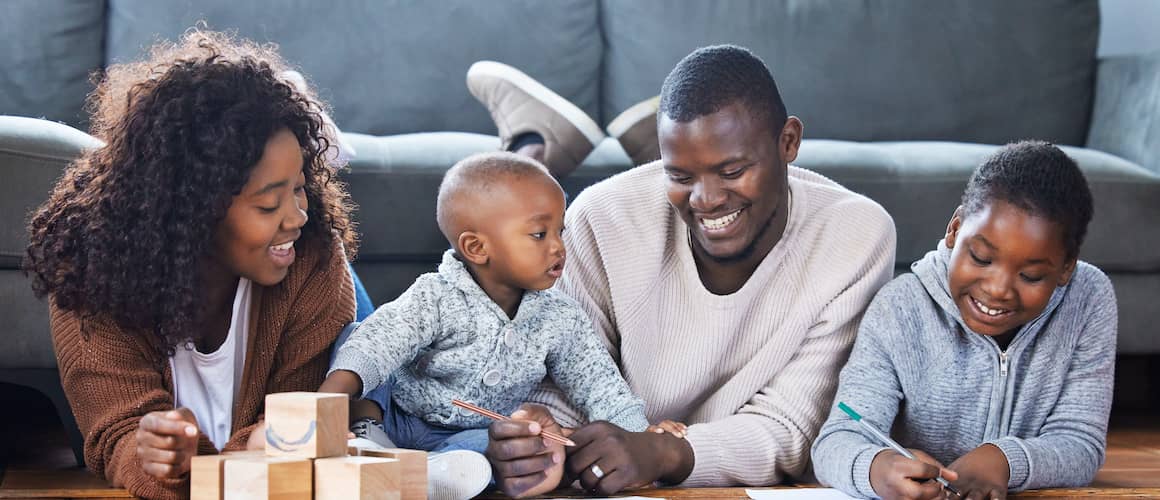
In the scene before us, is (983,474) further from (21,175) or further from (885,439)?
(21,175)

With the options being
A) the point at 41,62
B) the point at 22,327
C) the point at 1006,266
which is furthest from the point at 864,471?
the point at 41,62

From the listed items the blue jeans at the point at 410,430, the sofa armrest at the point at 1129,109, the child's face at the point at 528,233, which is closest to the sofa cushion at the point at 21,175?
the blue jeans at the point at 410,430

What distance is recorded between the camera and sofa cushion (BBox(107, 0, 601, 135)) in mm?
2490

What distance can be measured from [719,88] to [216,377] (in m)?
0.70

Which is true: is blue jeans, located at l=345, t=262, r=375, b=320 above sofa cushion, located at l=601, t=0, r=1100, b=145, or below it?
below

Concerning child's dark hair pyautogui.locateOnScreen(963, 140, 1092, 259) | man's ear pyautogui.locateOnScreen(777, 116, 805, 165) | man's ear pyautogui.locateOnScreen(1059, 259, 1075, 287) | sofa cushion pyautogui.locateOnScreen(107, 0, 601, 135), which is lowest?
man's ear pyautogui.locateOnScreen(1059, 259, 1075, 287)

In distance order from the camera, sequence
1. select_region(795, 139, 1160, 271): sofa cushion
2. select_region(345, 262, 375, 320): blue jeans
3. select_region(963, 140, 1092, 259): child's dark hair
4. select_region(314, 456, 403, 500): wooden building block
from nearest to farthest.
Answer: select_region(314, 456, 403, 500): wooden building block < select_region(963, 140, 1092, 259): child's dark hair < select_region(345, 262, 375, 320): blue jeans < select_region(795, 139, 1160, 271): sofa cushion

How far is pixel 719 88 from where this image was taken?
59.5 inches

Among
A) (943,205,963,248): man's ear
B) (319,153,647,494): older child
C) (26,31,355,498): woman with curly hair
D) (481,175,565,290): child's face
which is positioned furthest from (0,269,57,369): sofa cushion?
(943,205,963,248): man's ear

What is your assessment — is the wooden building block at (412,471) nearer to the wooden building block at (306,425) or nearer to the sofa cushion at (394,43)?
the wooden building block at (306,425)

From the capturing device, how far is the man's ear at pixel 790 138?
61.7 inches

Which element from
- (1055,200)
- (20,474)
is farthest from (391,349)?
(1055,200)

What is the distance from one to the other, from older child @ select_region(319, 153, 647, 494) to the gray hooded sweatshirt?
0.29 m

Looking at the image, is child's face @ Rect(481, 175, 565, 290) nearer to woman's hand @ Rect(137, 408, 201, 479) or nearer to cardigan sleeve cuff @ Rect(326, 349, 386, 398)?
cardigan sleeve cuff @ Rect(326, 349, 386, 398)
